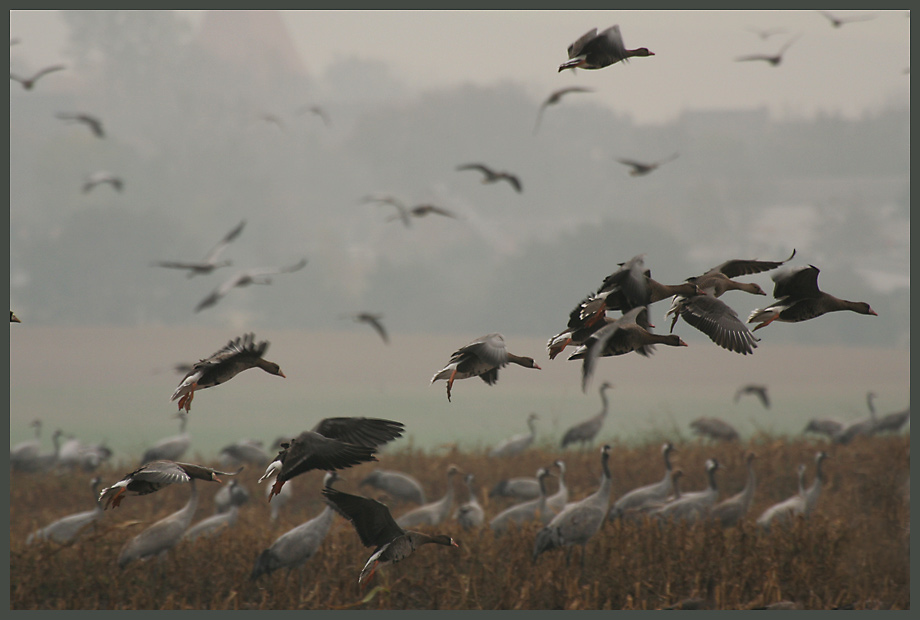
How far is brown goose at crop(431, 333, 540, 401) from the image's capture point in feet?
12.4

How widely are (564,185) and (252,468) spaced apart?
62457 millimetres

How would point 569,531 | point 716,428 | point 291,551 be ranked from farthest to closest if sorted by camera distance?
point 716,428
point 569,531
point 291,551

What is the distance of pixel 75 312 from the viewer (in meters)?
53.9

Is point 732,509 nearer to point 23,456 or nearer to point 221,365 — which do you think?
point 221,365

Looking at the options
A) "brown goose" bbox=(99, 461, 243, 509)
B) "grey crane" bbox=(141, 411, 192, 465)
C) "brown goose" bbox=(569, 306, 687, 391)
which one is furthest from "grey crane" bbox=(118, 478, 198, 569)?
"brown goose" bbox=(569, 306, 687, 391)

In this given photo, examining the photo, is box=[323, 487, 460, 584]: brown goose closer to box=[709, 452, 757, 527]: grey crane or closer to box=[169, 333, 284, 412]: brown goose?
box=[169, 333, 284, 412]: brown goose

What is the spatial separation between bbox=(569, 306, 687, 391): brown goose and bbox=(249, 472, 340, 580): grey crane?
5.43 m

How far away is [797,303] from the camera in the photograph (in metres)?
3.85

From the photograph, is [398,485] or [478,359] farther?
[398,485]

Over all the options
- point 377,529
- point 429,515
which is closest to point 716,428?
point 429,515

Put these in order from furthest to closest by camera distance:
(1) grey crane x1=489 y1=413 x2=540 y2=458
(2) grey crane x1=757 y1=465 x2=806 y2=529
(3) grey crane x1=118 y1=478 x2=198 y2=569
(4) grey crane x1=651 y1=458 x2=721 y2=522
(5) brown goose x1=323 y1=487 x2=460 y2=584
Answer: (1) grey crane x1=489 y1=413 x2=540 y2=458 → (2) grey crane x1=757 y1=465 x2=806 y2=529 → (4) grey crane x1=651 y1=458 x2=721 y2=522 → (3) grey crane x1=118 y1=478 x2=198 y2=569 → (5) brown goose x1=323 y1=487 x2=460 y2=584

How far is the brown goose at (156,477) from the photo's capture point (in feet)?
12.2

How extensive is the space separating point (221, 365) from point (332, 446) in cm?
62

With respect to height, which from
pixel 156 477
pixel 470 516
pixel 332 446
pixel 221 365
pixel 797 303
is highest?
pixel 797 303
